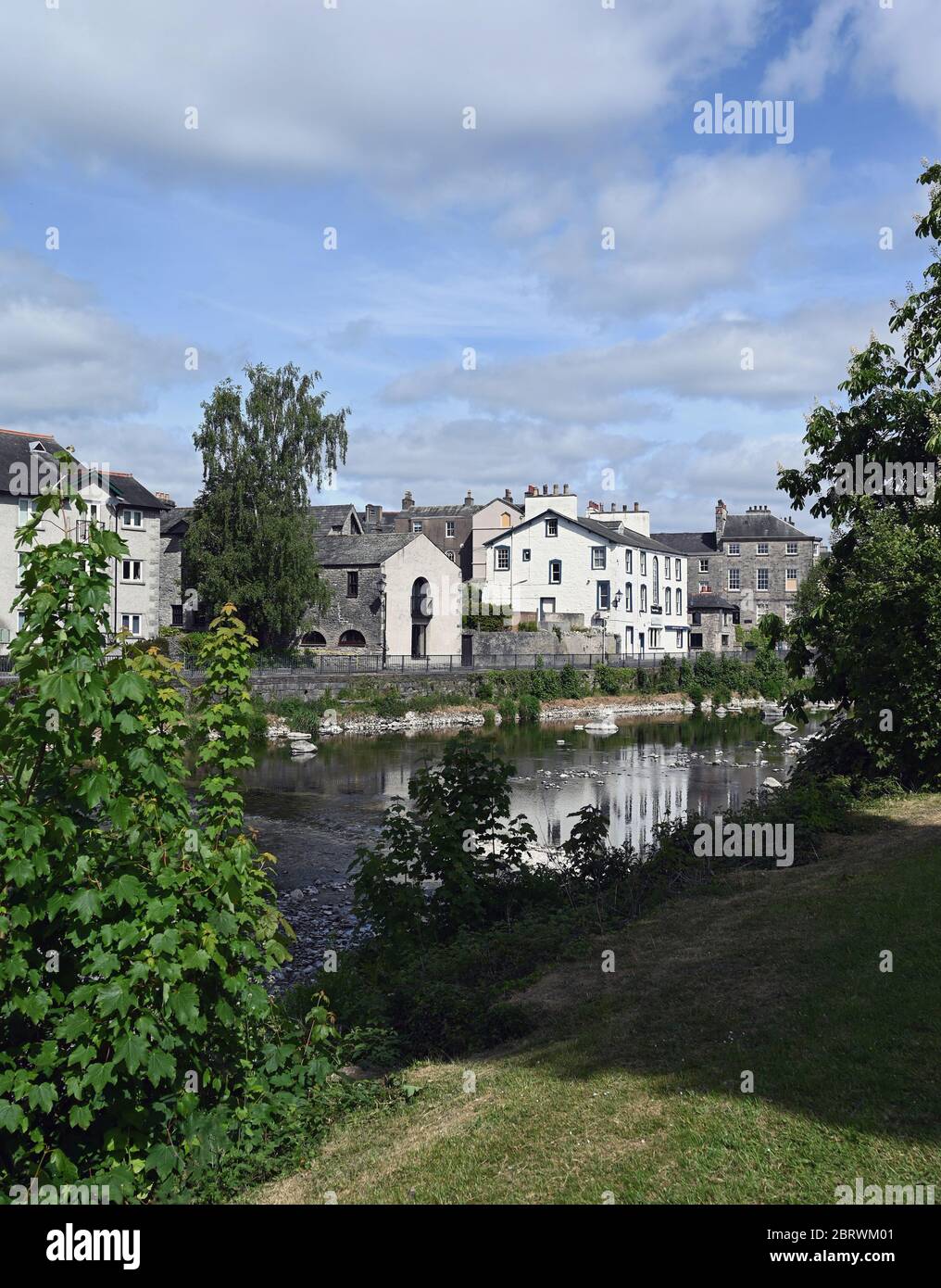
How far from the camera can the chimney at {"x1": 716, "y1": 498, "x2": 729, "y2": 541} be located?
91625 millimetres

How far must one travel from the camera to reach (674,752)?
132 ft

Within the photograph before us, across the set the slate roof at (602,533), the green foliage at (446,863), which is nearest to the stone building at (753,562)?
the slate roof at (602,533)

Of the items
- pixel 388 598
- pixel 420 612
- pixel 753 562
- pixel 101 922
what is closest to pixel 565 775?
pixel 101 922

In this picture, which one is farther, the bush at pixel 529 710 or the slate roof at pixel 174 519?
the slate roof at pixel 174 519

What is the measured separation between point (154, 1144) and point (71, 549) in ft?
13.4

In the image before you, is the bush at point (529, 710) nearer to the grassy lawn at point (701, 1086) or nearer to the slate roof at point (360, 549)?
the slate roof at point (360, 549)

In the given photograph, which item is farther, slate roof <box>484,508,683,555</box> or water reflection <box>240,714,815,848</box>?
slate roof <box>484,508,683,555</box>

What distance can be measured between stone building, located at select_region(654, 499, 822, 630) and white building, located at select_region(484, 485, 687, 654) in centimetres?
1483

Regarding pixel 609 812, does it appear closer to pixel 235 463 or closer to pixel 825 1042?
pixel 825 1042

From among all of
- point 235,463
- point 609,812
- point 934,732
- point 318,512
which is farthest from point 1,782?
point 318,512

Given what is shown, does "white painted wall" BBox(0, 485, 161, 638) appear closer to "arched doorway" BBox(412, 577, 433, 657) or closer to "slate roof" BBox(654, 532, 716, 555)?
"arched doorway" BBox(412, 577, 433, 657)

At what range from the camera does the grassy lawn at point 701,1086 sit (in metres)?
6.46

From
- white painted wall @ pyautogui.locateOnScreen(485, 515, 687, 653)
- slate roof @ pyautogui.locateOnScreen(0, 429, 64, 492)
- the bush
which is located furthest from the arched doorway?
slate roof @ pyautogui.locateOnScreen(0, 429, 64, 492)

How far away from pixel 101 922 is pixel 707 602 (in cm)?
8286
